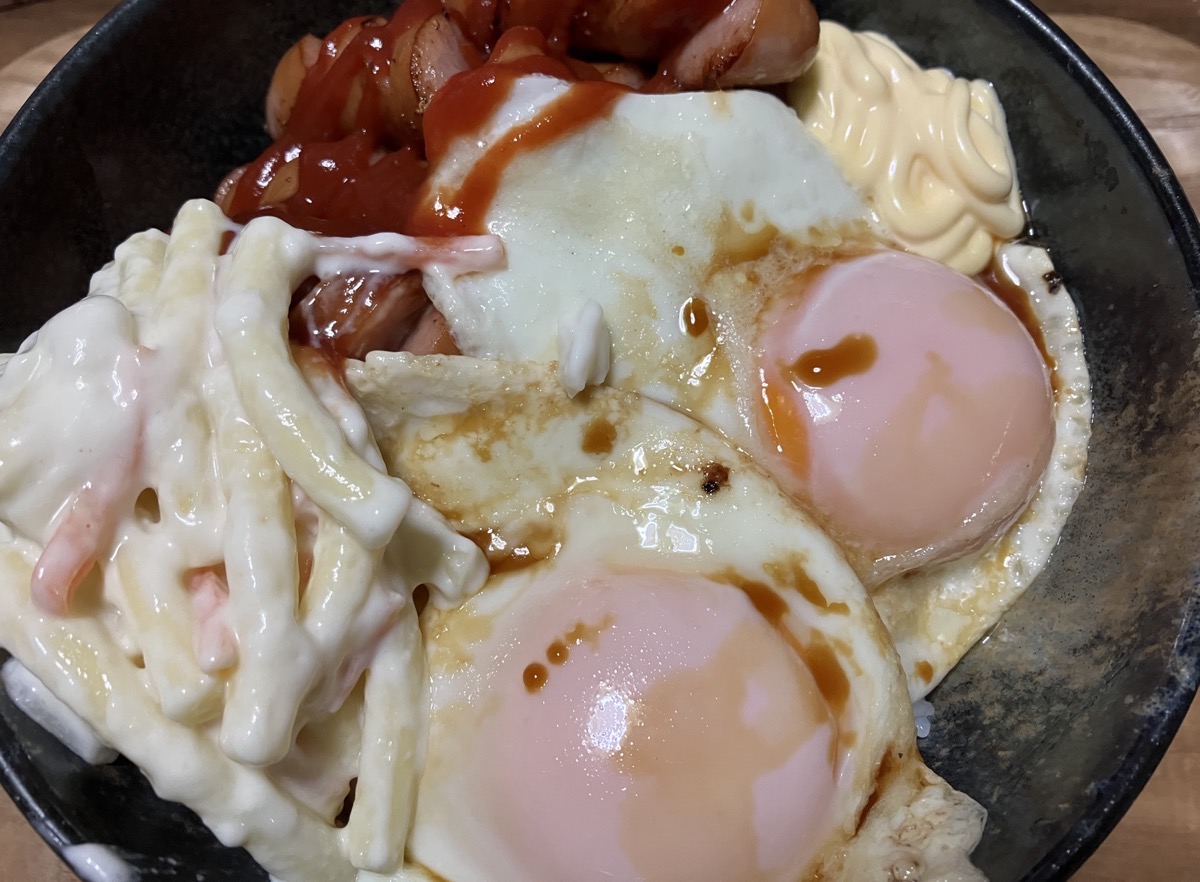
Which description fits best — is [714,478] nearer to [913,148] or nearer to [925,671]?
[925,671]

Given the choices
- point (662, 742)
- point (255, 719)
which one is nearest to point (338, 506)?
point (255, 719)

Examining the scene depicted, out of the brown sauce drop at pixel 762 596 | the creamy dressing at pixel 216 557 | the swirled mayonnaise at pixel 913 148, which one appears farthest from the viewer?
the swirled mayonnaise at pixel 913 148

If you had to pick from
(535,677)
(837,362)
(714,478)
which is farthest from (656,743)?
(837,362)

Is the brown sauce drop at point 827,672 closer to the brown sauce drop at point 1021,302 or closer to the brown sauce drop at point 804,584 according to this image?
the brown sauce drop at point 804,584

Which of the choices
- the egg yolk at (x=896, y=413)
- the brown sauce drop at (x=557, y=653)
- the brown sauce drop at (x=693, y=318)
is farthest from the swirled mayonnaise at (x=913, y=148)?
the brown sauce drop at (x=557, y=653)

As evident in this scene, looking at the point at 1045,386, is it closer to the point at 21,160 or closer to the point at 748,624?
the point at 748,624
